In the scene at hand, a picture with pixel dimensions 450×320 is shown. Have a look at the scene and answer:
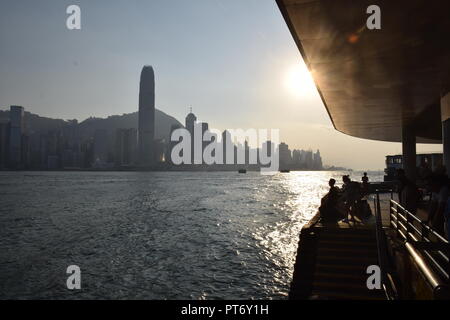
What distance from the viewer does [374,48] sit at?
7.88m

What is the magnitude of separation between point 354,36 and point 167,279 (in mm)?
15102

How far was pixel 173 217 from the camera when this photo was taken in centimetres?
4097

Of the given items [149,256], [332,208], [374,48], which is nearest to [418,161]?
[332,208]

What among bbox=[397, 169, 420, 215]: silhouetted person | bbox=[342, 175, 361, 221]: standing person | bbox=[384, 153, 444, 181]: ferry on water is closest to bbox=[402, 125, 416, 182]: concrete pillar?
bbox=[384, 153, 444, 181]: ferry on water

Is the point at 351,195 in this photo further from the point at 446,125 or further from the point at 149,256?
the point at 149,256

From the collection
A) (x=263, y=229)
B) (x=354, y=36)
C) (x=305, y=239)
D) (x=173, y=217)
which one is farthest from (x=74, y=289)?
(x=173, y=217)

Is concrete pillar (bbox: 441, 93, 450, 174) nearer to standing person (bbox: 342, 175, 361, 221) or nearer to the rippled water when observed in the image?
standing person (bbox: 342, 175, 361, 221)

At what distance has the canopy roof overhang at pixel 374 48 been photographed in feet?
20.2

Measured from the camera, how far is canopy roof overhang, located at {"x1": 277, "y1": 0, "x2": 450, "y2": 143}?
6145 millimetres

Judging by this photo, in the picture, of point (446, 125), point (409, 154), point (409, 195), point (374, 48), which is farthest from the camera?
point (409, 154)

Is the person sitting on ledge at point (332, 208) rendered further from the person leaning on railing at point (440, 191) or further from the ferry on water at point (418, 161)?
the ferry on water at point (418, 161)

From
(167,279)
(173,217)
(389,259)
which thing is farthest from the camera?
(173,217)

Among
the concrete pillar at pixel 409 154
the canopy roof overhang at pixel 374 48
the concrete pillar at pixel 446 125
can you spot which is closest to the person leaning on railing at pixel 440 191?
the canopy roof overhang at pixel 374 48

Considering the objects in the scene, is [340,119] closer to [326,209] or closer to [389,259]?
[326,209]
